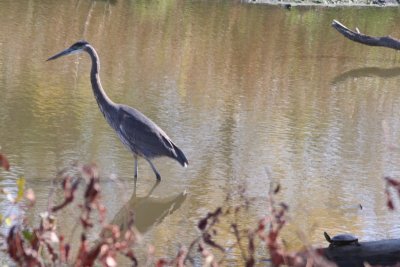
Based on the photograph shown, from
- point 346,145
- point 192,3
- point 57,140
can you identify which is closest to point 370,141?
point 346,145

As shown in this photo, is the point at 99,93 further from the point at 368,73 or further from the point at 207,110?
the point at 368,73

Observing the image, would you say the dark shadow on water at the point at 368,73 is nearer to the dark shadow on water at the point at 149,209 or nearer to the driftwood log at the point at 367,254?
the dark shadow on water at the point at 149,209

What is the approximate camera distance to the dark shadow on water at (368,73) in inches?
527

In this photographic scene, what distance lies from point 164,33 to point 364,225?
27.7 ft

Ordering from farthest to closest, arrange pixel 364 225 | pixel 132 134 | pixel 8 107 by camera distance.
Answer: pixel 8 107, pixel 132 134, pixel 364 225

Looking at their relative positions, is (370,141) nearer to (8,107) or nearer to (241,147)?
(241,147)

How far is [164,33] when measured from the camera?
591 inches

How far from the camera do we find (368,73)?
13727 millimetres

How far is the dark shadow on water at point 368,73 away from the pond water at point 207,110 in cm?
4

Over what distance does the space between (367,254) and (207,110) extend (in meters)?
5.12

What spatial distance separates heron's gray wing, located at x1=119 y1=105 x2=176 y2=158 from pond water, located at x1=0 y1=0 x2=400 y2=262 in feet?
0.81

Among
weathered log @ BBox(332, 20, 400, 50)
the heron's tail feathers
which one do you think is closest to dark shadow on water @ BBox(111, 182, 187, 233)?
the heron's tail feathers

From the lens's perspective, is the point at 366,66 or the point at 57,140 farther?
the point at 366,66

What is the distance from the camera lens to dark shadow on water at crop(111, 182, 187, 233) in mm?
6898
